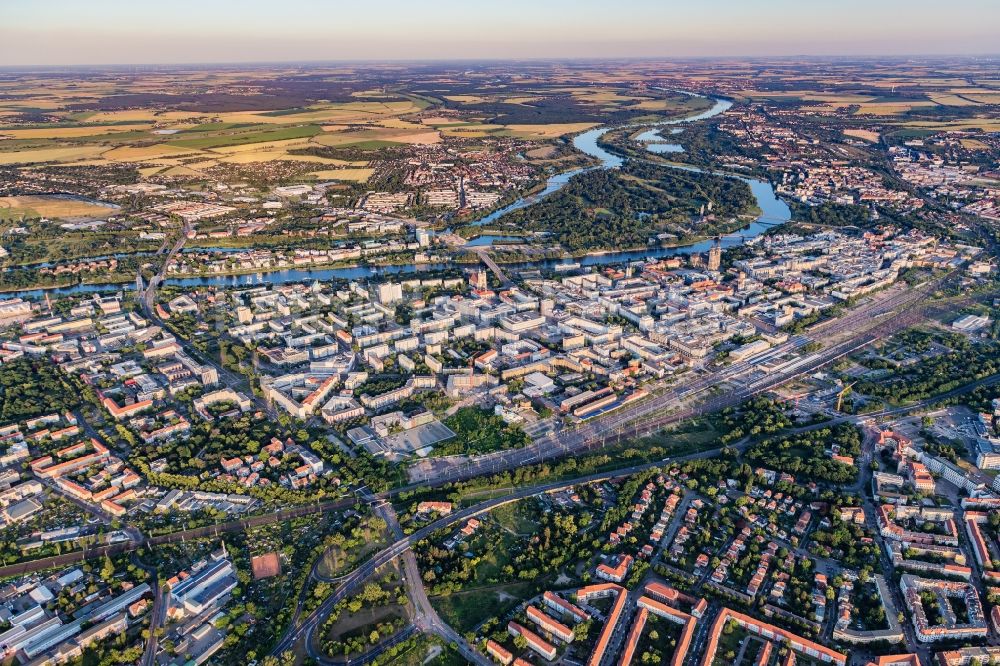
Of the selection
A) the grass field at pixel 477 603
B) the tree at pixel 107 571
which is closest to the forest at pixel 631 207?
the grass field at pixel 477 603

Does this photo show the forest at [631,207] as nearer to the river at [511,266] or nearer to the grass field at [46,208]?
the river at [511,266]

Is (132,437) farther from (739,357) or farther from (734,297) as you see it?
(734,297)

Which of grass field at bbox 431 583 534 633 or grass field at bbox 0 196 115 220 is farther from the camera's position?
grass field at bbox 0 196 115 220

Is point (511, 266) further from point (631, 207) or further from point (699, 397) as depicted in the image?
point (699, 397)

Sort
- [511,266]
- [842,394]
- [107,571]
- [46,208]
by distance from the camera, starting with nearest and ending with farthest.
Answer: [107,571], [842,394], [511,266], [46,208]

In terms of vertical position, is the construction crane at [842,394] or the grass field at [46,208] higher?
the grass field at [46,208]

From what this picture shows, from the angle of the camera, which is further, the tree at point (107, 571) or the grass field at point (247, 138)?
the grass field at point (247, 138)

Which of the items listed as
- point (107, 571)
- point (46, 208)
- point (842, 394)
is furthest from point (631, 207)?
point (46, 208)

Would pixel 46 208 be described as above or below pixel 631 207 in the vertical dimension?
above

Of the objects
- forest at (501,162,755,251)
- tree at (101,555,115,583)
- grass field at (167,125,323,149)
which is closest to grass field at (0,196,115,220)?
grass field at (167,125,323,149)

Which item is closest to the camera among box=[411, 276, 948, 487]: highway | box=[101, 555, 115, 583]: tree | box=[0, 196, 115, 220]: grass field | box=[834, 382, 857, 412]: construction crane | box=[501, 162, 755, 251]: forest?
box=[101, 555, 115, 583]: tree

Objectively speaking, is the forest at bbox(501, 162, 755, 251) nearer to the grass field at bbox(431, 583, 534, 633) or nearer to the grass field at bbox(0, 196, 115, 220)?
the grass field at bbox(431, 583, 534, 633)
